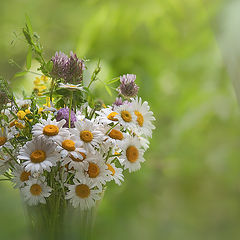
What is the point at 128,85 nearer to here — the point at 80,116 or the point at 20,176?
the point at 80,116

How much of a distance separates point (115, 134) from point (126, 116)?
3cm

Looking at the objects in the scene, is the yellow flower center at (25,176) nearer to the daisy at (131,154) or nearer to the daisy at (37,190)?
the daisy at (37,190)

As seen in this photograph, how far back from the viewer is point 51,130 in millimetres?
486

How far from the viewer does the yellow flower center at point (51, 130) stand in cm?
48

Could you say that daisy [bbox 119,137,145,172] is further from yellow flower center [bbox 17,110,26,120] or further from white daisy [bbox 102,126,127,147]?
yellow flower center [bbox 17,110,26,120]

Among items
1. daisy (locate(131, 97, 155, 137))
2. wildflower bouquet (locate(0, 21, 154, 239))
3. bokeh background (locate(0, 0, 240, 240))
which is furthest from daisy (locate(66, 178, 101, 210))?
bokeh background (locate(0, 0, 240, 240))

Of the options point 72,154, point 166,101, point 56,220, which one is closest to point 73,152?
point 72,154

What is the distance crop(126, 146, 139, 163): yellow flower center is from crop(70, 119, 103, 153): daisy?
1.8 inches

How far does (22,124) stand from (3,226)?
22.5 inches

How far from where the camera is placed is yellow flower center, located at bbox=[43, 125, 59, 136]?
1.59 ft

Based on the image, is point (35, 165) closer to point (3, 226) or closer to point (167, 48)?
point (3, 226)

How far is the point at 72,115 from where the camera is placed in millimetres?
527

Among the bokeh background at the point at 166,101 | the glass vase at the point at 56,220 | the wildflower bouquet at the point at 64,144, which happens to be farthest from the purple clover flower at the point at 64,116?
the bokeh background at the point at 166,101

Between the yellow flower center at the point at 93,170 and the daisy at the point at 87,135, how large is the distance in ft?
0.07
